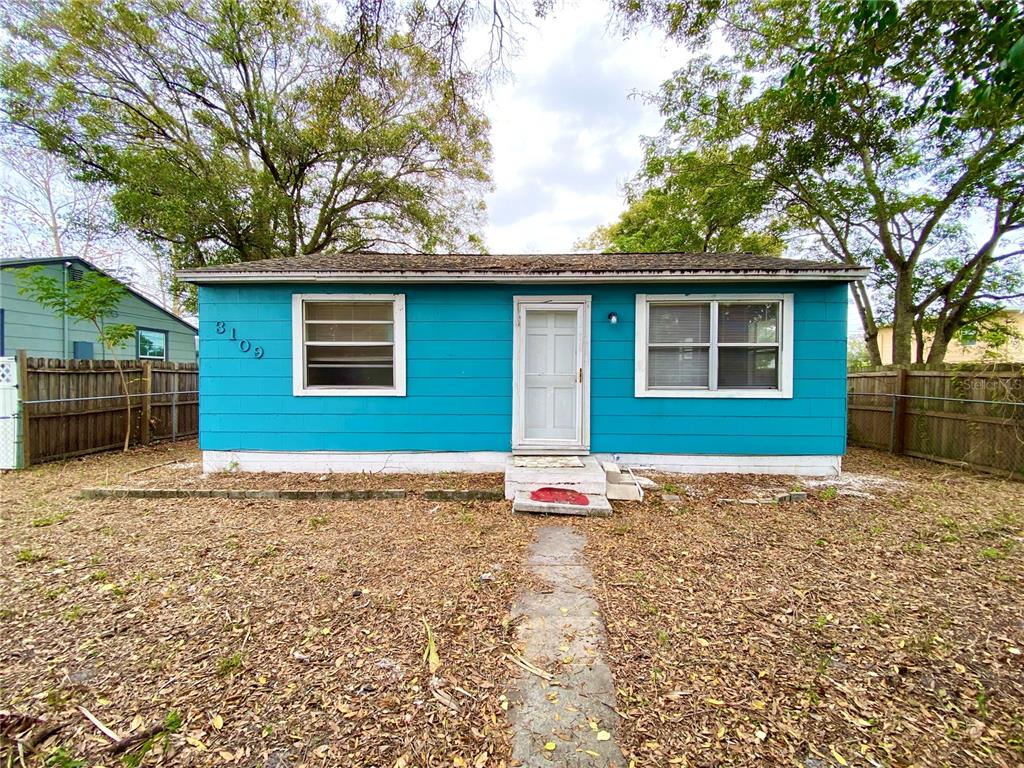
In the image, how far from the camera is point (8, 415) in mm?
5809

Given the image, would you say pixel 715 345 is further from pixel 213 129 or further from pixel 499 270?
pixel 213 129

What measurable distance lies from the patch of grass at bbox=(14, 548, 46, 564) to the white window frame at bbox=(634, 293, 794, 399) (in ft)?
19.1

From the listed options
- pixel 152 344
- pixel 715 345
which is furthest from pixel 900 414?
pixel 152 344

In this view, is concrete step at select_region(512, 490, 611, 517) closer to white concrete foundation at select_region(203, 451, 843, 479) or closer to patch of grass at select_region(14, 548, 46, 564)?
white concrete foundation at select_region(203, 451, 843, 479)

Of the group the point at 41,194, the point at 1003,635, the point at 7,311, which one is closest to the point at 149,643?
the point at 1003,635

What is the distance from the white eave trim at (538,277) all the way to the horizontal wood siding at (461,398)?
170mm

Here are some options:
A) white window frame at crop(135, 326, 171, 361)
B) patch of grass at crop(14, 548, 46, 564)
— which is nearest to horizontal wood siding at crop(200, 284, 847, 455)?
patch of grass at crop(14, 548, 46, 564)

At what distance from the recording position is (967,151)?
30.2 feet

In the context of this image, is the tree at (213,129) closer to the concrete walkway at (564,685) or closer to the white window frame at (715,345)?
the white window frame at (715,345)

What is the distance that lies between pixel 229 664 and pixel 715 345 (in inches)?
221

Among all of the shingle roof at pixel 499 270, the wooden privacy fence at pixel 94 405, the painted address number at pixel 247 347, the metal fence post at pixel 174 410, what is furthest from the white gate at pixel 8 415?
the painted address number at pixel 247 347

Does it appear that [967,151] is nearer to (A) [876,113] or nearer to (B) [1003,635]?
(A) [876,113]

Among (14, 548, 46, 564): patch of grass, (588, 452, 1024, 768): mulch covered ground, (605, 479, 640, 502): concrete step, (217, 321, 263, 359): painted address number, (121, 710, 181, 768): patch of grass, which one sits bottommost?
(14, 548, 46, 564): patch of grass

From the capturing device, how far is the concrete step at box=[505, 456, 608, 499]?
14.9 feet
